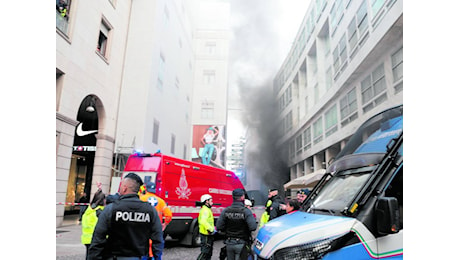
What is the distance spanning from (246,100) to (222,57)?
7.90 metres

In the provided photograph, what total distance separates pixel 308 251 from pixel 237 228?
1754mm

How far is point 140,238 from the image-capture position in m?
2.66

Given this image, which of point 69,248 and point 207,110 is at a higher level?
point 207,110

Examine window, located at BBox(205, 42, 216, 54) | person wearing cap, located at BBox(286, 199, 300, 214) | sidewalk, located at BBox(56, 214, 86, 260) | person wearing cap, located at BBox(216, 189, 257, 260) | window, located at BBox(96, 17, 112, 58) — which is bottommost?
sidewalk, located at BBox(56, 214, 86, 260)

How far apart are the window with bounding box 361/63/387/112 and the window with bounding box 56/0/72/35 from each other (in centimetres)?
1315

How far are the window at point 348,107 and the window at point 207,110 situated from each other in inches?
750

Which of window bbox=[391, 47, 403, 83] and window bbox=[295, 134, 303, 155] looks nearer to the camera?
window bbox=[391, 47, 403, 83]

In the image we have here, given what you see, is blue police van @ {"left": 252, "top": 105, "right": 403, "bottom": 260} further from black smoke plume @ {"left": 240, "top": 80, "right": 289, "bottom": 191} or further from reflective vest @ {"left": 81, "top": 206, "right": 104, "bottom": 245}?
black smoke plume @ {"left": 240, "top": 80, "right": 289, "bottom": 191}

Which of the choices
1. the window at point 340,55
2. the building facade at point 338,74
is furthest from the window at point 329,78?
the window at point 340,55

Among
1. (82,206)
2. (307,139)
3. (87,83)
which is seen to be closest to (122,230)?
(82,206)

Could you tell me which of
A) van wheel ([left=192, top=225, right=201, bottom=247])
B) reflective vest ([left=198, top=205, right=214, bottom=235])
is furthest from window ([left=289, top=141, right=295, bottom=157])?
reflective vest ([left=198, top=205, right=214, bottom=235])

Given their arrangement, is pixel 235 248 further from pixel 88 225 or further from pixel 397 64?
pixel 397 64

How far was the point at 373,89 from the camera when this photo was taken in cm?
1301

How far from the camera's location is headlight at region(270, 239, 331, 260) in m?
2.26
